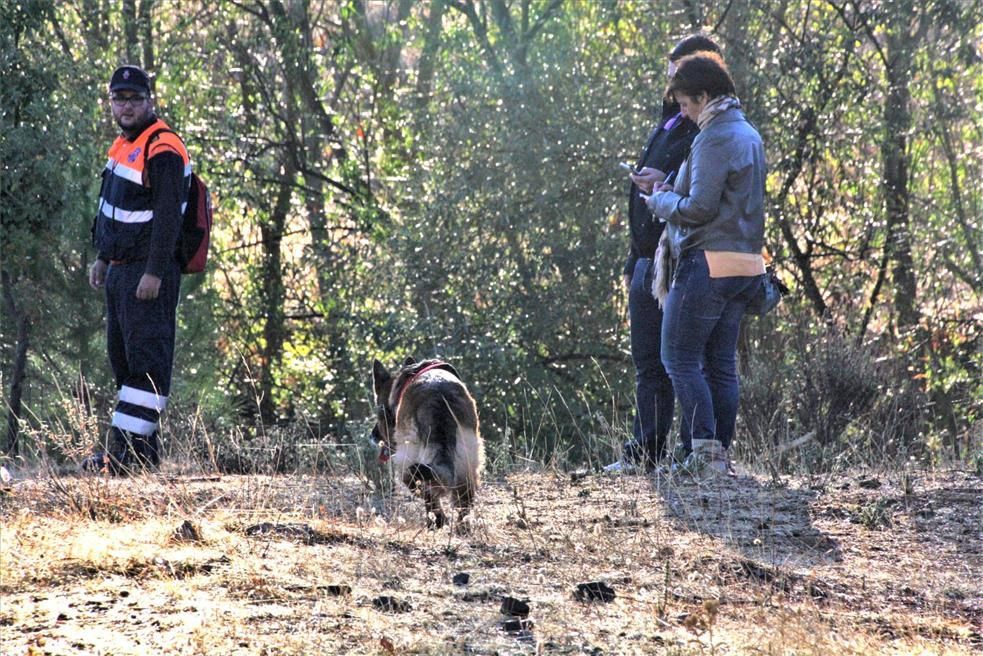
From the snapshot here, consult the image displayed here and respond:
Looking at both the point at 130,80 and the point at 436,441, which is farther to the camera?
the point at 130,80

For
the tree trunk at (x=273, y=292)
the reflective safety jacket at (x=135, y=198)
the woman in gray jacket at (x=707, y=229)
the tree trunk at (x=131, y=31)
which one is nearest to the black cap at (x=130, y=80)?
the reflective safety jacket at (x=135, y=198)

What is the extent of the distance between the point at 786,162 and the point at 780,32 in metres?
1.24

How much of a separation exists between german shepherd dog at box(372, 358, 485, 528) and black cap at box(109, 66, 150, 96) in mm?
2096

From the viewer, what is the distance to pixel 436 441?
18.4 feet

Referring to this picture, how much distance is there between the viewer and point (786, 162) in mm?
12195

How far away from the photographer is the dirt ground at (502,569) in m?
3.69

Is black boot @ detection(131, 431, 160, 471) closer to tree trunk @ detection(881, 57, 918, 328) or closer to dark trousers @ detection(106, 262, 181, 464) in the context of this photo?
dark trousers @ detection(106, 262, 181, 464)

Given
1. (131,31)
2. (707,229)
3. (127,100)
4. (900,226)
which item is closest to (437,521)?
(707,229)

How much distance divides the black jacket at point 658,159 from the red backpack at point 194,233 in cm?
226

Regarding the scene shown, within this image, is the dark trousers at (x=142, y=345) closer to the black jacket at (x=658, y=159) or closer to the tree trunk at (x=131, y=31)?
the black jacket at (x=658, y=159)

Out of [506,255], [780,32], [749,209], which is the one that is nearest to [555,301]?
[506,255]

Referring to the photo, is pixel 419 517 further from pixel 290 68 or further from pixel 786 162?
pixel 290 68

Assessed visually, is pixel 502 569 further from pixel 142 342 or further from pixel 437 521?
pixel 142 342

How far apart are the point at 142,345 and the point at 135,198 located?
0.75m
